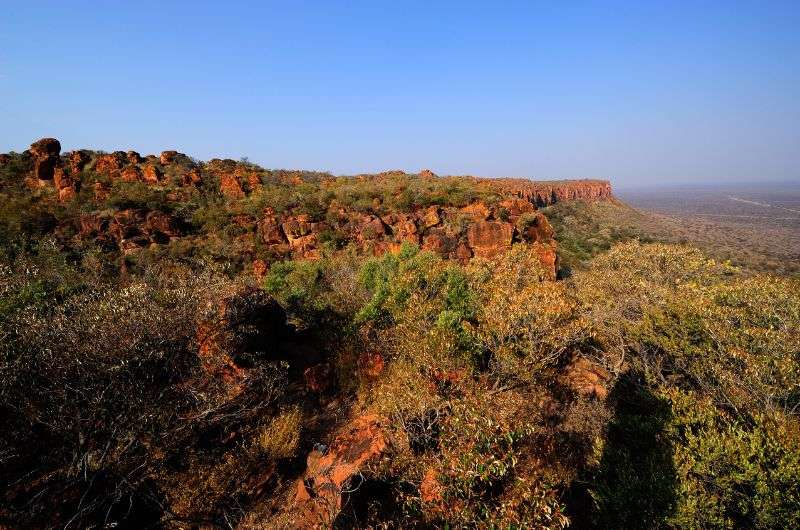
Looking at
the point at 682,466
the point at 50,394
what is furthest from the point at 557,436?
the point at 50,394

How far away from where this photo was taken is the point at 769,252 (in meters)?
57.9

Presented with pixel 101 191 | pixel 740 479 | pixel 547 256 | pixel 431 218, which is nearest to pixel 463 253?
pixel 431 218

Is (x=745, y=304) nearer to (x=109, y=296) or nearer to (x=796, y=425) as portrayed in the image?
(x=796, y=425)

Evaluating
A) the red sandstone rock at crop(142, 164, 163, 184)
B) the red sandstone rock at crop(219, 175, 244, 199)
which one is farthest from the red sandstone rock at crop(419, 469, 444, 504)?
the red sandstone rock at crop(142, 164, 163, 184)

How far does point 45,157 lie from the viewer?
35.4 meters

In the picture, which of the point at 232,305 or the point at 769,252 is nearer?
the point at 232,305

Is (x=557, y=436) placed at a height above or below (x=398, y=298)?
below

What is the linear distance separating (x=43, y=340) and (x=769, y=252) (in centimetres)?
8135

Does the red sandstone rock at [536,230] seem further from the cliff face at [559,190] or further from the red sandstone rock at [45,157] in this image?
the cliff face at [559,190]

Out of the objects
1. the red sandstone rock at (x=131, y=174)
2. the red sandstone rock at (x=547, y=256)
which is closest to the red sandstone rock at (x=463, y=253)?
the red sandstone rock at (x=547, y=256)

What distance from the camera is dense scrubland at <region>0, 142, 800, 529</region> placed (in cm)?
689

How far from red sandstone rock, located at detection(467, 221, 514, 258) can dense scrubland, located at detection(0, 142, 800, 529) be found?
34.7ft

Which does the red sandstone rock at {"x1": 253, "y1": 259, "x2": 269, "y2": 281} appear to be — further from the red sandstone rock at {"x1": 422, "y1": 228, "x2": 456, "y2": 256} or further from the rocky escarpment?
the red sandstone rock at {"x1": 422, "y1": 228, "x2": 456, "y2": 256}

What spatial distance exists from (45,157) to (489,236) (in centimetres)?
4139
